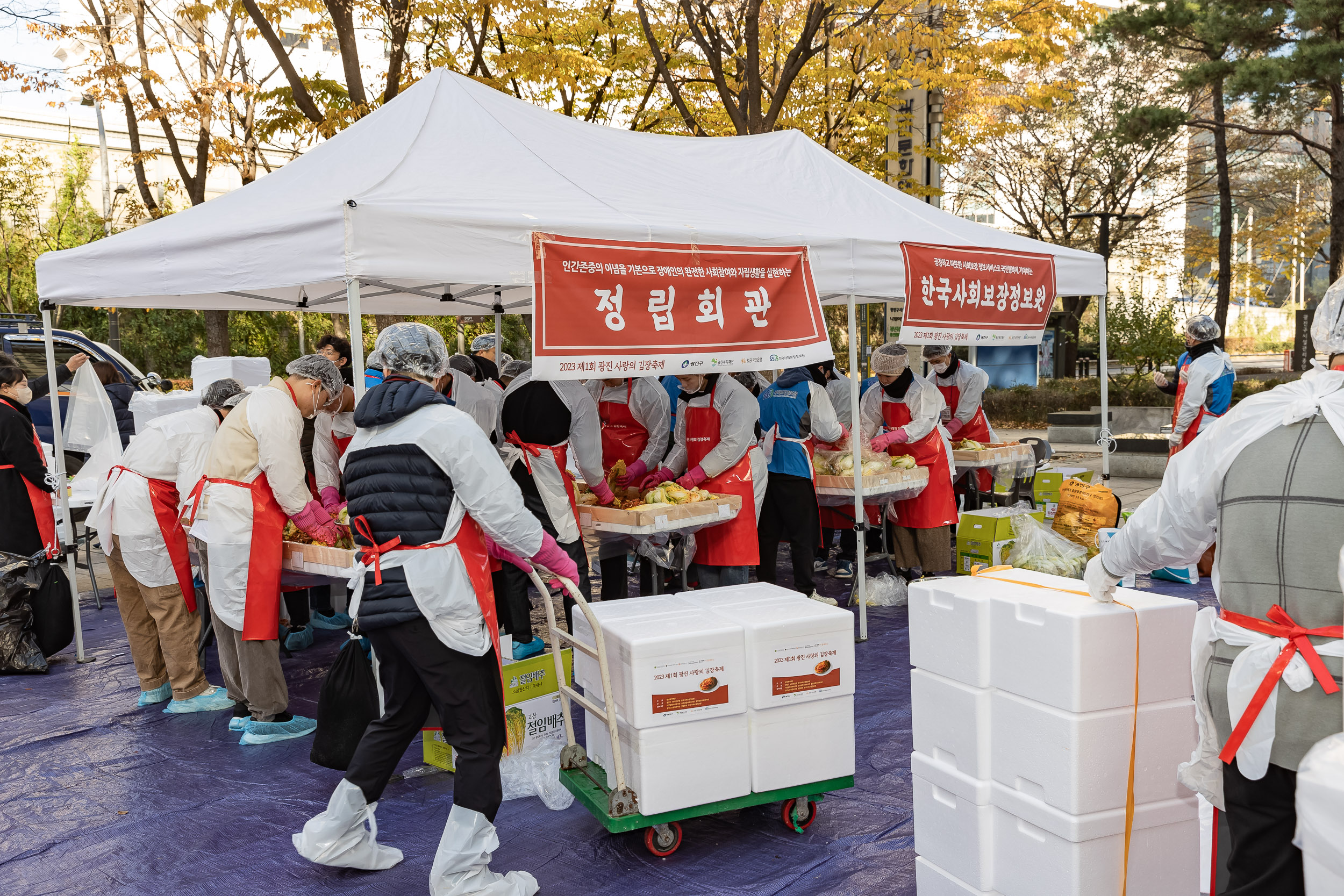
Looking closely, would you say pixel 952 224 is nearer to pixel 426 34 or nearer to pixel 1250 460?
pixel 1250 460

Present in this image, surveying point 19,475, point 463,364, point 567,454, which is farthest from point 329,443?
point 19,475

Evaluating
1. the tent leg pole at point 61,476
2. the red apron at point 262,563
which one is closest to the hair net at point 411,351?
the red apron at point 262,563

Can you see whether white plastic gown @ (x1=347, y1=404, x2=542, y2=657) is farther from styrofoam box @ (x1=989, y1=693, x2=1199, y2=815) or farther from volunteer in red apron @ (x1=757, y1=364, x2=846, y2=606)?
volunteer in red apron @ (x1=757, y1=364, x2=846, y2=606)

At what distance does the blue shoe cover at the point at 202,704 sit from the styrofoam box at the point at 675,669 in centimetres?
302

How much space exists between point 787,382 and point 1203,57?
57.8 ft

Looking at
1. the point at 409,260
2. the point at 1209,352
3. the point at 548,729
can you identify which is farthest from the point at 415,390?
the point at 1209,352

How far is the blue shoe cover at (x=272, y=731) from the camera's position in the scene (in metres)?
4.97

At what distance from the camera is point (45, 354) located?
10773 mm

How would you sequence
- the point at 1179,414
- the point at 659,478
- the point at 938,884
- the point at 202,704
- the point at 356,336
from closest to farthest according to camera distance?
the point at 938,884 < the point at 356,336 < the point at 202,704 < the point at 659,478 < the point at 1179,414

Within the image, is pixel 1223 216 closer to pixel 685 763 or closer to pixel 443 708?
pixel 685 763

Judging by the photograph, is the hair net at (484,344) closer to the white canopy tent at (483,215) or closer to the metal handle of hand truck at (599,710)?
the white canopy tent at (483,215)

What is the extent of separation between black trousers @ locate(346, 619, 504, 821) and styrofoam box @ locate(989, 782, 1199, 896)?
64.5 inches

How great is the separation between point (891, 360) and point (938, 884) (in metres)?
4.55

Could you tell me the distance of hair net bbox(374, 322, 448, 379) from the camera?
348 centimetres
